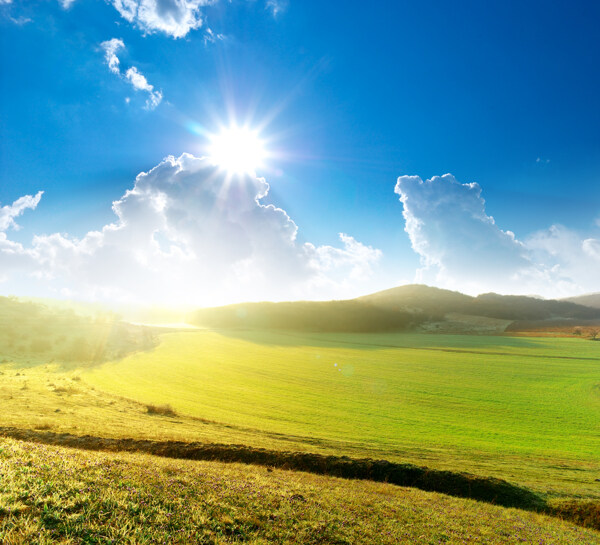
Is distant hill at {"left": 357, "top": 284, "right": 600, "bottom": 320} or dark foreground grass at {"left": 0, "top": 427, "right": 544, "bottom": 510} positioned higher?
distant hill at {"left": 357, "top": 284, "right": 600, "bottom": 320}

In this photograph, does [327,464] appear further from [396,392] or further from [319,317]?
[319,317]

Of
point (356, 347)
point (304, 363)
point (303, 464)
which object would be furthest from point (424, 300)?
point (303, 464)

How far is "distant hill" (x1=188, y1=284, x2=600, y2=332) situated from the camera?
147 meters

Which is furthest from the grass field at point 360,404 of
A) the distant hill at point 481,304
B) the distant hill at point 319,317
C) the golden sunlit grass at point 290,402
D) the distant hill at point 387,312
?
the distant hill at point 481,304

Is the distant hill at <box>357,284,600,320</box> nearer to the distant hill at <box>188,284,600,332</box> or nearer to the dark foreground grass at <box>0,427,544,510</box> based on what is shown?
the distant hill at <box>188,284,600,332</box>

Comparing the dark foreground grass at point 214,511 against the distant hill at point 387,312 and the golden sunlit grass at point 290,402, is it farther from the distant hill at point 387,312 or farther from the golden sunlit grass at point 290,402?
the distant hill at point 387,312

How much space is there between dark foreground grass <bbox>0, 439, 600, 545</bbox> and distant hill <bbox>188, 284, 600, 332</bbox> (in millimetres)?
137105

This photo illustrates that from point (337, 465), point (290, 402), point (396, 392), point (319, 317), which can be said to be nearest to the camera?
point (337, 465)

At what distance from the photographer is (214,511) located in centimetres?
794

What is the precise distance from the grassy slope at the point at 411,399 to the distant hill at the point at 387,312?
6315 centimetres

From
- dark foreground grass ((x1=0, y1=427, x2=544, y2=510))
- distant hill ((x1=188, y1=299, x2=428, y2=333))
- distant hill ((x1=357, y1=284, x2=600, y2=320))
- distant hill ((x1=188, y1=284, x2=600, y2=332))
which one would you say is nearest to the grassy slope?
dark foreground grass ((x1=0, y1=427, x2=544, y2=510))

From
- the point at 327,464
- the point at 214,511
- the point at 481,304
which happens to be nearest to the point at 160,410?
the point at 327,464

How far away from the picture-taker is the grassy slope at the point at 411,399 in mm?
22688

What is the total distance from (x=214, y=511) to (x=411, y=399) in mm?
41004
